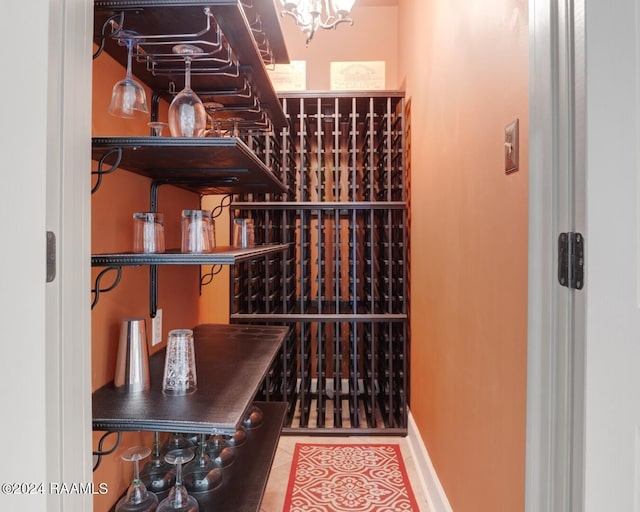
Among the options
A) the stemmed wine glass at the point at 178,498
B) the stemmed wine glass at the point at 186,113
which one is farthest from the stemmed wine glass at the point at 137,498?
the stemmed wine glass at the point at 186,113

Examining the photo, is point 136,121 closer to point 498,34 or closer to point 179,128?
point 179,128

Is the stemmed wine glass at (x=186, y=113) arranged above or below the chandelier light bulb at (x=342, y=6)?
below

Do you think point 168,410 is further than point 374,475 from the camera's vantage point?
No

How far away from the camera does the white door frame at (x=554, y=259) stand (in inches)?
28.9

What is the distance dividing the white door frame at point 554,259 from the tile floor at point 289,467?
1.31 meters

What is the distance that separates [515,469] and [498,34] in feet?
3.97

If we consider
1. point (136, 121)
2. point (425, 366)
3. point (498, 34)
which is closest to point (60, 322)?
point (136, 121)

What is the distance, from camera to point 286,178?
2.71 m

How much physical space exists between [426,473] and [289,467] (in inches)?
29.2

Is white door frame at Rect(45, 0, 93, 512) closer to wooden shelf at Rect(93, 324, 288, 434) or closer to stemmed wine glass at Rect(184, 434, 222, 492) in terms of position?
wooden shelf at Rect(93, 324, 288, 434)

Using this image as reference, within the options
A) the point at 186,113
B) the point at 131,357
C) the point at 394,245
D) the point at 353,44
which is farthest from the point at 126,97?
the point at 353,44

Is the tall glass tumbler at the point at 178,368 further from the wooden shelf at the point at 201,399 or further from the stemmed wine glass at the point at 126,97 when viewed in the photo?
the stemmed wine glass at the point at 126,97

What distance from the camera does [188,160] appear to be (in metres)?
1.16

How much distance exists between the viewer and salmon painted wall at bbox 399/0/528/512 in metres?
1.06
